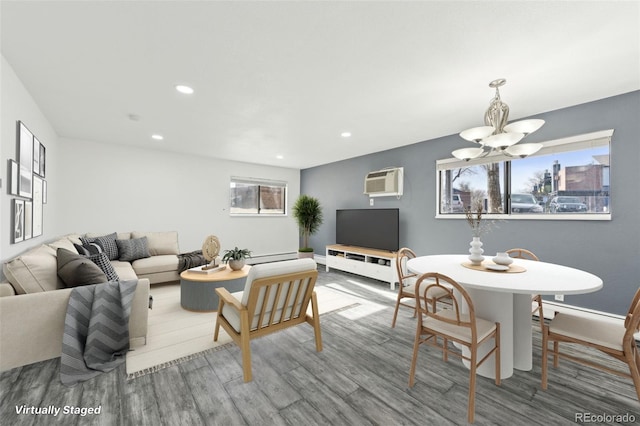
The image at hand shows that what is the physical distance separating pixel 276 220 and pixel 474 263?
17.1ft

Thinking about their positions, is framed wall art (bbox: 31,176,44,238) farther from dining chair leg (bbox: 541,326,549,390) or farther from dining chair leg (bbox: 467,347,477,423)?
dining chair leg (bbox: 541,326,549,390)

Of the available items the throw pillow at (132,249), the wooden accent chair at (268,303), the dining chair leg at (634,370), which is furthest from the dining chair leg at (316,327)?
the throw pillow at (132,249)

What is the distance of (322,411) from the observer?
1.71m

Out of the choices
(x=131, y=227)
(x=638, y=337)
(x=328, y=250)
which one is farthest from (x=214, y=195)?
(x=638, y=337)

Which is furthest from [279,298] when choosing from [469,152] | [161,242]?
[161,242]

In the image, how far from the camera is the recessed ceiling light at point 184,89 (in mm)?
2641

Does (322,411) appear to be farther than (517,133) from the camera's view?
No

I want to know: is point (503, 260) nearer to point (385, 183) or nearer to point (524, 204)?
point (524, 204)

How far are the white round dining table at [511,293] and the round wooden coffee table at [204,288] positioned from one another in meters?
2.21

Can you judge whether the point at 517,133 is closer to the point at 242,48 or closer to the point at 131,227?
the point at 242,48

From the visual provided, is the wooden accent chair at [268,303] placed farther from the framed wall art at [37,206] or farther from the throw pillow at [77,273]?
the framed wall art at [37,206]

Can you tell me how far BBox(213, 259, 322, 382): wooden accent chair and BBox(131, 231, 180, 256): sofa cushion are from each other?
3.10m

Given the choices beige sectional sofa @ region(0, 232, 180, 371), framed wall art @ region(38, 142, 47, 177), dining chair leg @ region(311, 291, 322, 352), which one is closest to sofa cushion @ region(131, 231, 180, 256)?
framed wall art @ region(38, 142, 47, 177)

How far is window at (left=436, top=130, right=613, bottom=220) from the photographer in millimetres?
2934
